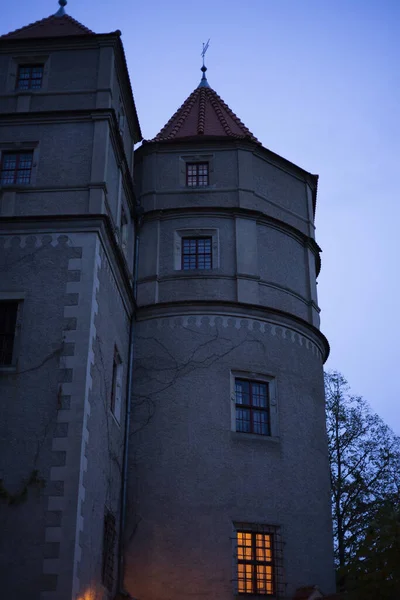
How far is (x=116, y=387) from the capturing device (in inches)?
715

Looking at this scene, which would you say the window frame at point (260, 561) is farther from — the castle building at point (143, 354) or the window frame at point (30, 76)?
the window frame at point (30, 76)

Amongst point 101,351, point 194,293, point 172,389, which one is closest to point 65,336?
point 101,351

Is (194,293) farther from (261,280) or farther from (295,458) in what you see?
(295,458)

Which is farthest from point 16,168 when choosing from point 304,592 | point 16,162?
point 304,592

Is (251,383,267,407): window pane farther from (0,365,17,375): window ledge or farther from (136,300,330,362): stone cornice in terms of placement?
(0,365,17,375): window ledge

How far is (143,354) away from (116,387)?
6.03 feet

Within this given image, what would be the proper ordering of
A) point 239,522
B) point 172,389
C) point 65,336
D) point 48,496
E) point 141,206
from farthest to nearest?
point 141,206, point 172,389, point 239,522, point 65,336, point 48,496

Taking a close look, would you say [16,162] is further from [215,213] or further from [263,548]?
[263,548]

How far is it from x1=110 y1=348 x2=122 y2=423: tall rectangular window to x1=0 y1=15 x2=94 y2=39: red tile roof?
334 inches

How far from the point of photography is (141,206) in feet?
72.0

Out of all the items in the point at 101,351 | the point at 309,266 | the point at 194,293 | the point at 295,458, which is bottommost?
the point at 295,458

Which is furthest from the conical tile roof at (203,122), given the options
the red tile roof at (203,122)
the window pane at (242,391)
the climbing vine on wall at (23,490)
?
the climbing vine on wall at (23,490)

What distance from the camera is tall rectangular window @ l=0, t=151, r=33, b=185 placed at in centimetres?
1784

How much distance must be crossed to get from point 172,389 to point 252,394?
79.9 inches
